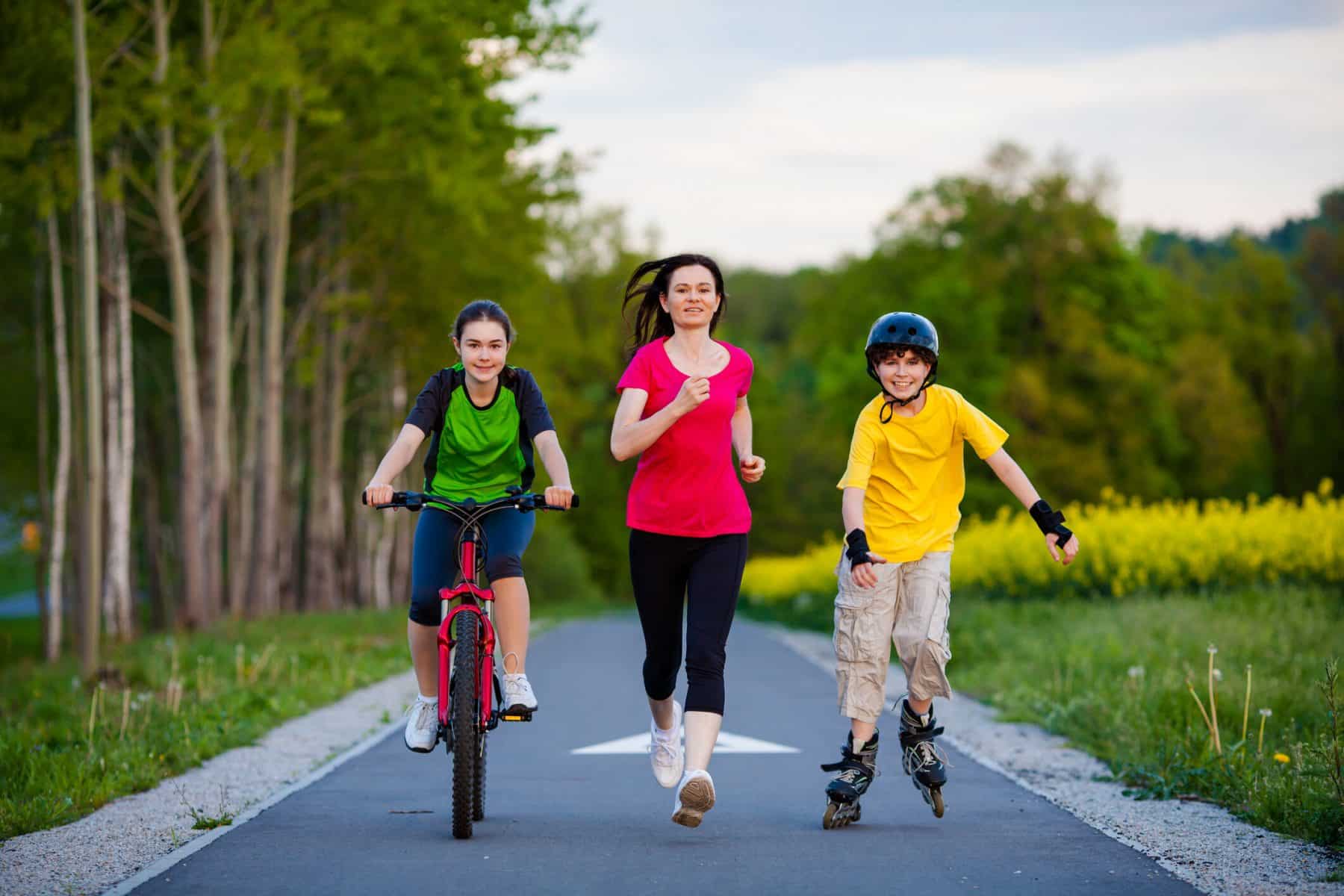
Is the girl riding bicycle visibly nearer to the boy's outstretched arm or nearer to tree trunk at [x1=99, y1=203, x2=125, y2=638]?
the boy's outstretched arm

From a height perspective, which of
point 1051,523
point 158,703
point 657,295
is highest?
point 657,295

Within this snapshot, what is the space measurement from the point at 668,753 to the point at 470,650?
92 centimetres

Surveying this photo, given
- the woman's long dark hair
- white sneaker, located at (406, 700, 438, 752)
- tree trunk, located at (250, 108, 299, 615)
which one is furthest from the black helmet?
tree trunk, located at (250, 108, 299, 615)

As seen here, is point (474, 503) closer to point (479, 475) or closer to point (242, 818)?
point (479, 475)

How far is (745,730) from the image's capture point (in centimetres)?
1174

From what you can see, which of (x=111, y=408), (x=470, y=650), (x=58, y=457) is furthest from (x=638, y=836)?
(x=58, y=457)

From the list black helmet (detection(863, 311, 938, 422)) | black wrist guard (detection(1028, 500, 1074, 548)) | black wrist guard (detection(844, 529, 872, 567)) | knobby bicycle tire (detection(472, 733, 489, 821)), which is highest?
black helmet (detection(863, 311, 938, 422))

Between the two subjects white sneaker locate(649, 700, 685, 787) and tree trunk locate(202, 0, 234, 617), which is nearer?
white sneaker locate(649, 700, 685, 787)

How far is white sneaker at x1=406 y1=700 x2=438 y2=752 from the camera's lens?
7.57m

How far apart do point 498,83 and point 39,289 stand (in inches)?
410

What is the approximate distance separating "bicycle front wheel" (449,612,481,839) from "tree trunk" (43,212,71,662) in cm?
2254

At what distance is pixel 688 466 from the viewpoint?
23.0 feet

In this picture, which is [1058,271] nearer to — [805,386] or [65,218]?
[65,218]

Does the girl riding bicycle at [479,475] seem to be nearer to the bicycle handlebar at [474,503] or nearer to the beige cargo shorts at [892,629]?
the bicycle handlebar at [474,503]
